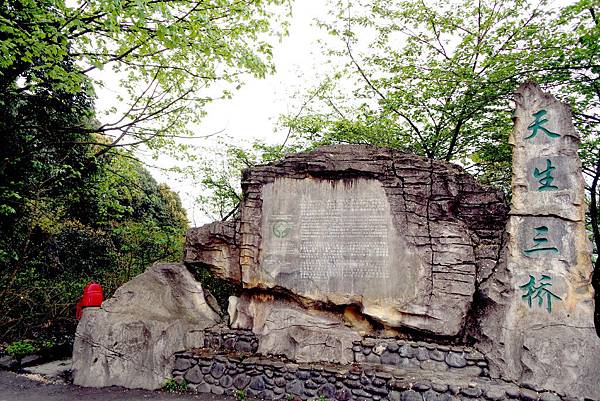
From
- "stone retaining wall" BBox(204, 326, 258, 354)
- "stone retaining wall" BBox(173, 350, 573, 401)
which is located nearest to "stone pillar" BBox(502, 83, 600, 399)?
"stone retaining wall" BBox(173, 350, 573, 401)

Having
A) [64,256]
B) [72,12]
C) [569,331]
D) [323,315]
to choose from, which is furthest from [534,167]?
[64,256]

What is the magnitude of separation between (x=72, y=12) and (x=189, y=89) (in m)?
3.60

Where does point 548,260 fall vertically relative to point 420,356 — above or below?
above

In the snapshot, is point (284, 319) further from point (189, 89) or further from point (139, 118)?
point (189, 89)

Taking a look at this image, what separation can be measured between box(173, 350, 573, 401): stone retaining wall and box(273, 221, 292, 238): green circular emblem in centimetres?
205

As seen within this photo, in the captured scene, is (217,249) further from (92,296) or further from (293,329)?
(92,296)

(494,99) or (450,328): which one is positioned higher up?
(494,99)

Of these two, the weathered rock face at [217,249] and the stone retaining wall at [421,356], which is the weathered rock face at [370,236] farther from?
the stone retaining wall at [421,356]

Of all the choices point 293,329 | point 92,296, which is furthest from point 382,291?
point 92,296

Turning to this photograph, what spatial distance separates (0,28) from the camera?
17.0ft

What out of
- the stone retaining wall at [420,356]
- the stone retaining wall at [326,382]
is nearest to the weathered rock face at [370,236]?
the stone retaining wall at [420,356]

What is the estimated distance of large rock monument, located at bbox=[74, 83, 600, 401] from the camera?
475cm

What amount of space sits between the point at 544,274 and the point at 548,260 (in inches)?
8.1

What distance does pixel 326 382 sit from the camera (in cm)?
507
